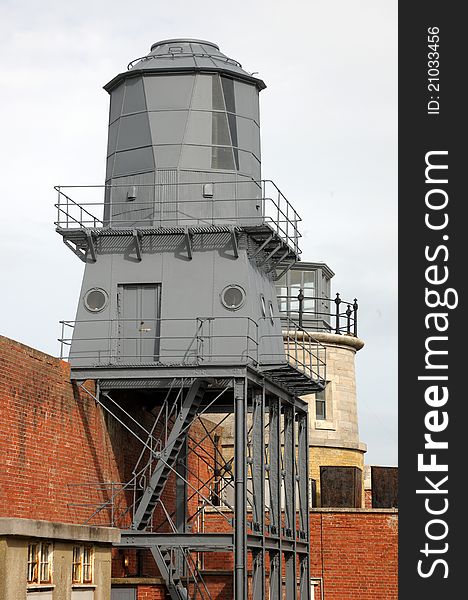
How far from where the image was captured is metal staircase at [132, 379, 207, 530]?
27375 mm

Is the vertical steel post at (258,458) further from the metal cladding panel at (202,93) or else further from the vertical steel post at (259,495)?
the metal cladding panel at (202,93)

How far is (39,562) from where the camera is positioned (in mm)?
17547

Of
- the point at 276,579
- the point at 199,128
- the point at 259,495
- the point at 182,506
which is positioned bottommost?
the point at 276,579

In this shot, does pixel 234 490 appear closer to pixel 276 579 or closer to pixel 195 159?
pixel 276 579

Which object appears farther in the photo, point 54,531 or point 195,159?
point 195,159

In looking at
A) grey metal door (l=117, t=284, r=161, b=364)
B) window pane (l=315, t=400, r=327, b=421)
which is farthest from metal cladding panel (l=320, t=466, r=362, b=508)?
grey metal door (l=117, t=284, r=161, b=364)

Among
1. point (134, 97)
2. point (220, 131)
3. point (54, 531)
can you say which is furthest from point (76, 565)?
point (134, 97)

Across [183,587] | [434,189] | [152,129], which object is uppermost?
[152,129]

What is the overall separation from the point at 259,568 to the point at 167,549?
2461mm

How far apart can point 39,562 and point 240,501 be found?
29.5ft

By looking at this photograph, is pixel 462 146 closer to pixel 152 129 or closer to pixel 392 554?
pixel 152 129

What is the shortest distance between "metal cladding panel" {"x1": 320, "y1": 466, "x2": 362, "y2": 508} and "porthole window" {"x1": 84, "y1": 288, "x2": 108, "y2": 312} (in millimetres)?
11360

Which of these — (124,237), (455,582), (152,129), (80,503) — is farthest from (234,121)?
(455,582)

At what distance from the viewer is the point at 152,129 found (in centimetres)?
3003
